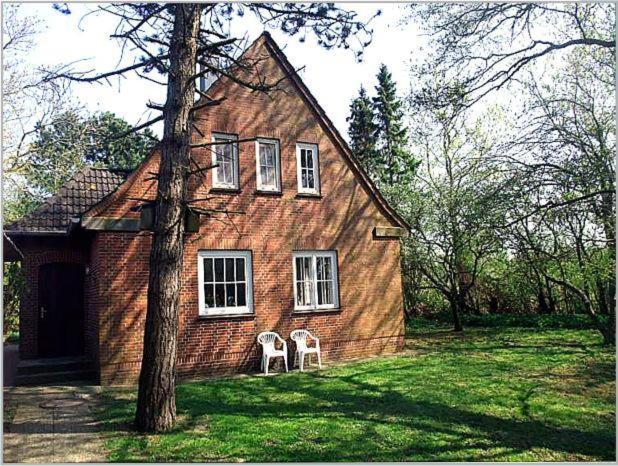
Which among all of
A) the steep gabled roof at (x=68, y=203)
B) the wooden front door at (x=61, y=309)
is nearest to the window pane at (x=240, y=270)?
the steep gabled roof at (x=68, y=203)

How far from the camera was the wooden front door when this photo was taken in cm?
1298

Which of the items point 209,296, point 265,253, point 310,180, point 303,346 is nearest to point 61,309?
point 209,296

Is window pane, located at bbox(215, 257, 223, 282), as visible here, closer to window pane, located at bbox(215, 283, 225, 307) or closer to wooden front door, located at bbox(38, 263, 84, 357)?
window pane, located at bbox(215, 283, 225, 307)

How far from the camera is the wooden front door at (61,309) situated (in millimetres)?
12977

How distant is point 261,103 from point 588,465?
33.5 feet

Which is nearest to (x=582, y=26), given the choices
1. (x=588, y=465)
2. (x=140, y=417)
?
(x=588, y=465)

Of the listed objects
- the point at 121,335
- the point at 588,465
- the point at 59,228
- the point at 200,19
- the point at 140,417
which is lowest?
the point at 588,465

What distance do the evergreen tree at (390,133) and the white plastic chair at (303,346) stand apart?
77.1ft

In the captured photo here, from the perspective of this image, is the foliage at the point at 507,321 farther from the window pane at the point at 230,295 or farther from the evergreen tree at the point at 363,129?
the evergreen tree at the point at 363,129

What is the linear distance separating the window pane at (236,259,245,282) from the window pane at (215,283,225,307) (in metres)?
0.45

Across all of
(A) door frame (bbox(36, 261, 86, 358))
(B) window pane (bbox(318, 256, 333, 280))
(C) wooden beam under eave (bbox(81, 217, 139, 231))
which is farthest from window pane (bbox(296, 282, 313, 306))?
(A) door frame (bbox(36, 261, 86, 358))

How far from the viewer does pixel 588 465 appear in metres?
6.00

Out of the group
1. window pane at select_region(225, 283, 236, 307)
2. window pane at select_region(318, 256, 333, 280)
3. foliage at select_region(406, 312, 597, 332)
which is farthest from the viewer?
foliage at select_region(406, 312, 597, 332)

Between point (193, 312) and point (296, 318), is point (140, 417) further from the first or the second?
point (296, 318)
